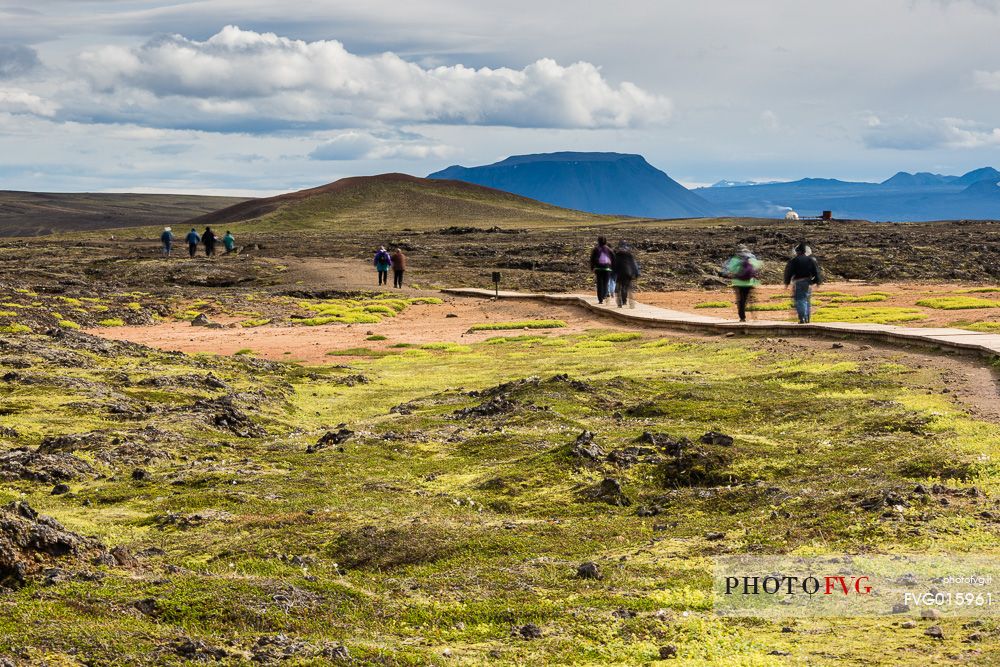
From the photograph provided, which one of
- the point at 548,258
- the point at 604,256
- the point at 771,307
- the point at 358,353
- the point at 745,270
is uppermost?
the point at 604,256

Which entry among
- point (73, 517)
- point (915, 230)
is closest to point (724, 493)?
point (73, 517)

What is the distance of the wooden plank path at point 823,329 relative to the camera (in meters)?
20.2

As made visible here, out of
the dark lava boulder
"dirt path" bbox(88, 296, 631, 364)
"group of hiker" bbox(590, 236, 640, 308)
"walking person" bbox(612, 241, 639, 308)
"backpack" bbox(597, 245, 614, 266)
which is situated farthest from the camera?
"backpack" bbox(597, 245, 614, 266)

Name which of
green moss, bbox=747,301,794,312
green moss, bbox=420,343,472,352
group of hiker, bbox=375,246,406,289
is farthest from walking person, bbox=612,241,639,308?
group of hiker, bbox=375,246,406,289

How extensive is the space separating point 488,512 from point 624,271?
25.2 m

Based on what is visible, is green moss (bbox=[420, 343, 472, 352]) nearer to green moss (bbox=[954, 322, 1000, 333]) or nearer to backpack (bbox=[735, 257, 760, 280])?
backpack (bbox=[735, 257, 760, 280])

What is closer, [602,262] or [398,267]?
[602,262]

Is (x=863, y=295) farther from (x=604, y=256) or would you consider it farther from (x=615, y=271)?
(x=615, y=271)

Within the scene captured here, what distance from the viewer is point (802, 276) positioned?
26391 mm

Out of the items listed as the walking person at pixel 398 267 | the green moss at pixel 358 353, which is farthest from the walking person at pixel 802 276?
the walking person at pixel 398 267

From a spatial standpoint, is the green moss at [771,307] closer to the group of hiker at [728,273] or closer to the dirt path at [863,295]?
the group of hiker at [728,273]

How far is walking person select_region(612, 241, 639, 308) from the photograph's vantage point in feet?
114

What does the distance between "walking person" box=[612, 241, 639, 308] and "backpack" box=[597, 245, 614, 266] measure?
1.58ft

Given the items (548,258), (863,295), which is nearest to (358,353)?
(863,295)
